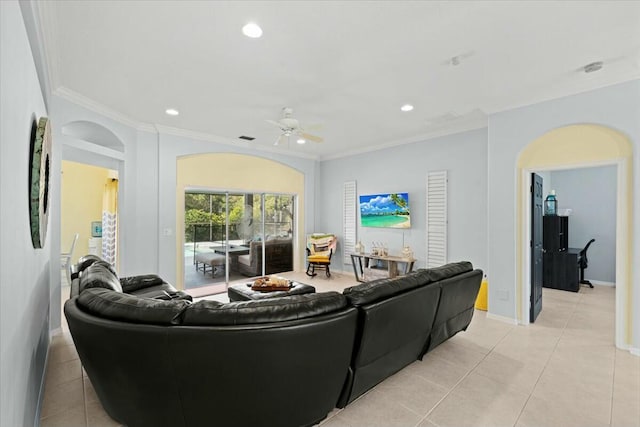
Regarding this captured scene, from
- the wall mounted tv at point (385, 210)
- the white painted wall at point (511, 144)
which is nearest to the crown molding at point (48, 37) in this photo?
the white painted wall at point (511, 144)

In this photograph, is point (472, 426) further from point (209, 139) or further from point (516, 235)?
point (209, 139)

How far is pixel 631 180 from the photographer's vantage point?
10.1 feet

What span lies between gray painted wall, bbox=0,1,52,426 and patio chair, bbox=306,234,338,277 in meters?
5.02

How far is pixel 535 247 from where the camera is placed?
4.01m

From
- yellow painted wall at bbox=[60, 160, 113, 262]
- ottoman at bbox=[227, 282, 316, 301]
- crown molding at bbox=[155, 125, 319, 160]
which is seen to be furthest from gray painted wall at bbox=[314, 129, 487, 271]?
yellow painted wall at bbox=[60, 160, 113, 262]

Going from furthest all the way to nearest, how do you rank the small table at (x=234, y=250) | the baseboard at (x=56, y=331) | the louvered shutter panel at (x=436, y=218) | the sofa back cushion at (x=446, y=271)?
1. the small table at (x=234, y=250)
2. the louvered shutter panel at (x=436, y=218)
3. the baseboard at (x=56, y=331)
4. the sofa back cushion at (x=446, y=271)

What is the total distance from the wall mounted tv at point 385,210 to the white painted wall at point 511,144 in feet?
6.09

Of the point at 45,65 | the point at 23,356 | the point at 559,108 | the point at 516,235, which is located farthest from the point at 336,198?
the point at 23,356

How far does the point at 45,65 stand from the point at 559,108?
5518 millimetres

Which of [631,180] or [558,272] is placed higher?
[631,180]

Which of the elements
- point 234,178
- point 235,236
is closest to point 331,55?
point 234,178

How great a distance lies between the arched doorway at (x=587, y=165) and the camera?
312cm

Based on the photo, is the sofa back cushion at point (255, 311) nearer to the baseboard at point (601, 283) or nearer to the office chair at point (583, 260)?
the office chair at point (583, 260)

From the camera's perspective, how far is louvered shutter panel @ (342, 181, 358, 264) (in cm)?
686
